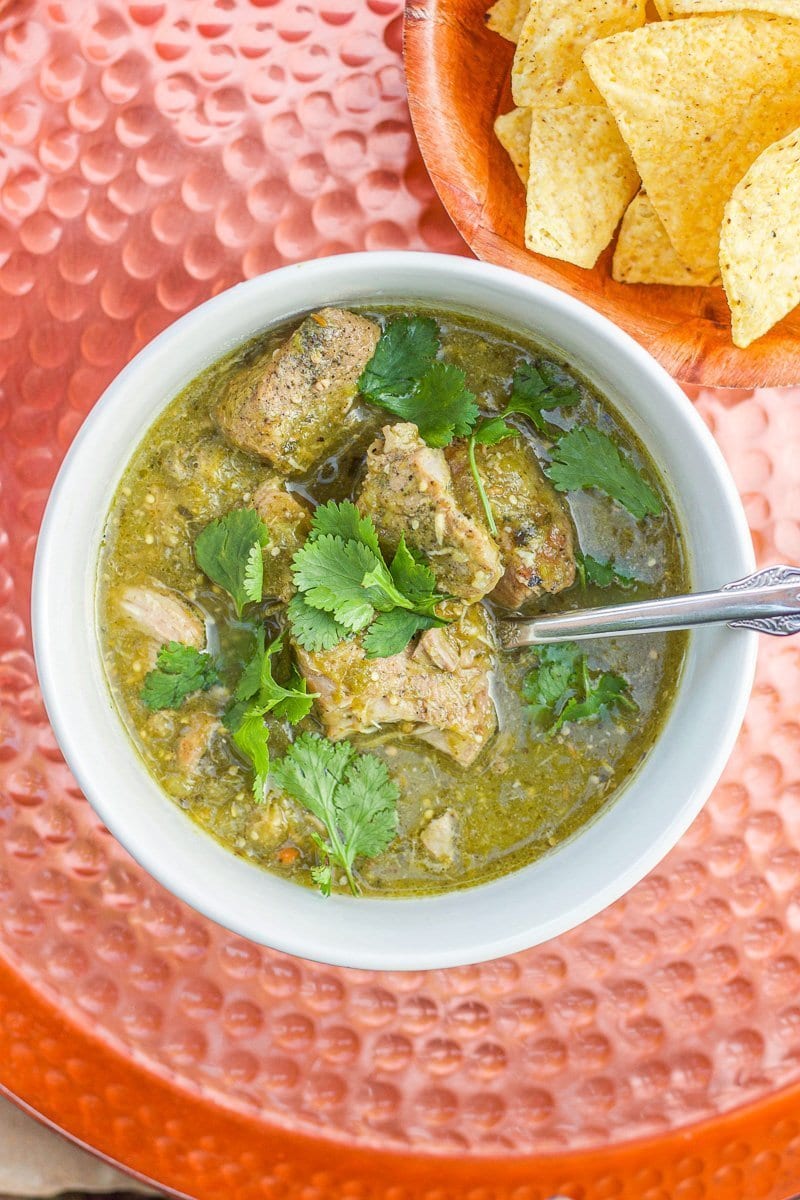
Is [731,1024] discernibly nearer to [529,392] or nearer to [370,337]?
[529,392]

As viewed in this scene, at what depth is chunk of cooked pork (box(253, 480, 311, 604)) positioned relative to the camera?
1812 mm

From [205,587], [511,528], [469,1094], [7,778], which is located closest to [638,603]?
[511,528]

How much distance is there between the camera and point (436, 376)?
179 cm

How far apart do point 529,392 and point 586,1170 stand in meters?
1.65

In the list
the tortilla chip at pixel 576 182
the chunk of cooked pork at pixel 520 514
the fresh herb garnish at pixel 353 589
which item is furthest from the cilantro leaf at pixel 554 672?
the tortilla chip at pixel 576 182

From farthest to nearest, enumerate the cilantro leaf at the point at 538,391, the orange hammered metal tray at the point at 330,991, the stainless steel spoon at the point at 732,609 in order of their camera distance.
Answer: the orange hammered metal tray at the point at 330,991, the cilantro leaf at the point at 538,391, the stainless steel spoon at the point at 732,609

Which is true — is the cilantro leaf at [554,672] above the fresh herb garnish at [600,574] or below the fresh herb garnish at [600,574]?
below

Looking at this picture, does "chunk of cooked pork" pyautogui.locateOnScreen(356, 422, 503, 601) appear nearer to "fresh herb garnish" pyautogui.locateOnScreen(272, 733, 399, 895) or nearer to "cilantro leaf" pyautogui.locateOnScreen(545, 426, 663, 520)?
"cilantro leaf" pyautogui.locateOnScreen(545, 426, 663, 520)

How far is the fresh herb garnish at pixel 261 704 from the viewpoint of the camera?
69.9 inches

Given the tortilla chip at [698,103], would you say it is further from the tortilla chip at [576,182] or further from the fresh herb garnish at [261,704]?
the fresh herb garnish at [261,704]

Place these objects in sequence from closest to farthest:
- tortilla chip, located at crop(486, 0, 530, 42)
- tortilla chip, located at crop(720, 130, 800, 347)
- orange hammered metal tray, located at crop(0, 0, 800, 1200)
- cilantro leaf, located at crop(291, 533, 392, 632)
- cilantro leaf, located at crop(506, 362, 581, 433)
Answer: cilantro leaf, located at crop(291, 533, 392, 632), cilantro leaf, located at crop(506, 362, 581, 433), tortilla chip, located at crop(720, 130, 800, 347), tortilla chip, located at crop(486, 0, 530, 42), orange hammered metal tray, located at crop(0, 0, 800, 1200)

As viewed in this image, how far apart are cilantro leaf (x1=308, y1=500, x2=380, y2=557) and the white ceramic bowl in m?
0.32

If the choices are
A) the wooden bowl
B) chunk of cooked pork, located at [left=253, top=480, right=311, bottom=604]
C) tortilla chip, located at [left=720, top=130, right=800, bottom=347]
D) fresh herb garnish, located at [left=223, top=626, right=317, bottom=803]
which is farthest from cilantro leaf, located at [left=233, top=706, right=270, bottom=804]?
tortilla chip, located at [left=720, top=130, right=800, bottom=347]

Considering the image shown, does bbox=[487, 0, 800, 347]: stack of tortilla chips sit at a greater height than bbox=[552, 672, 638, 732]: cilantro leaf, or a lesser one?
greater
